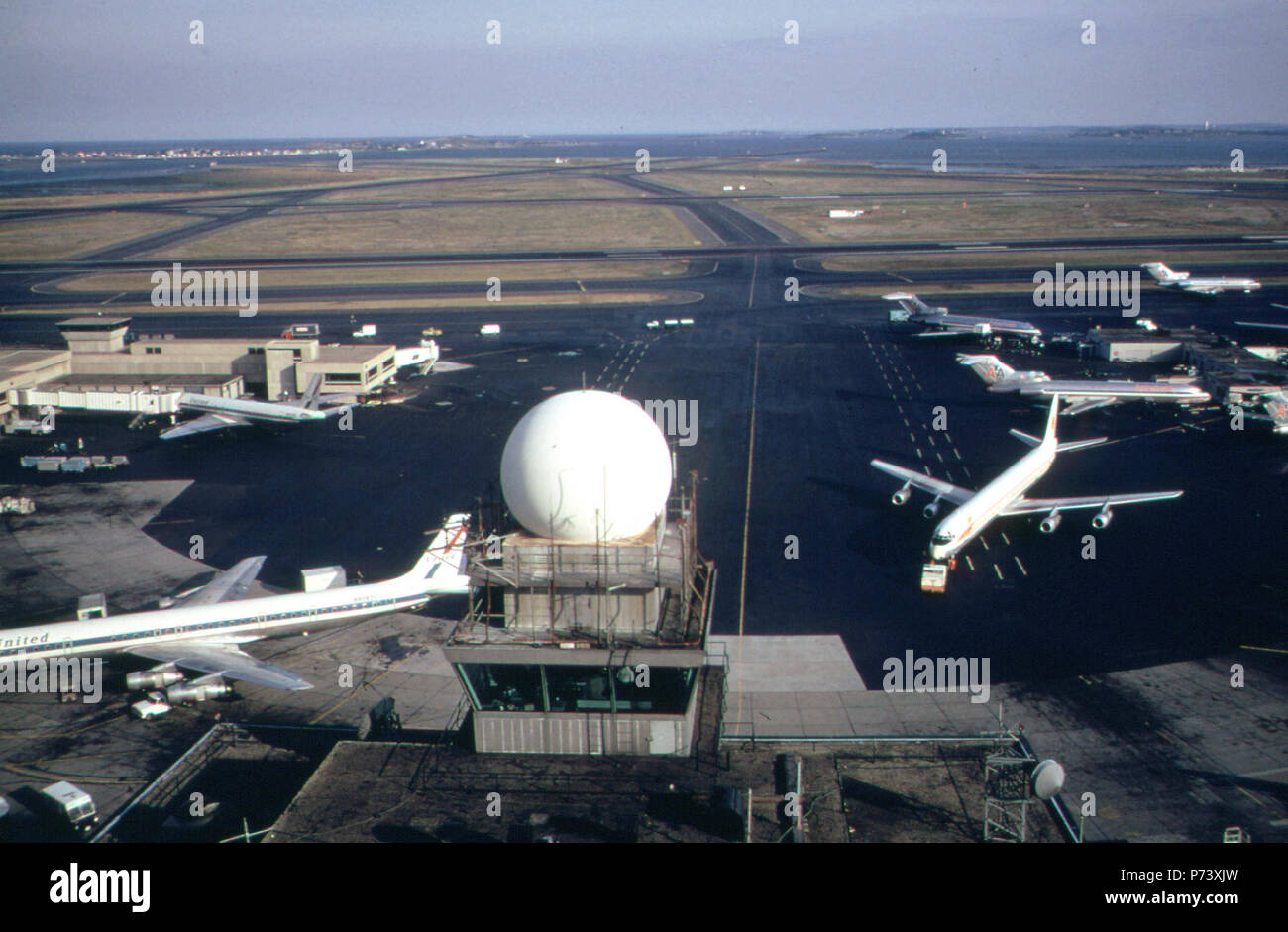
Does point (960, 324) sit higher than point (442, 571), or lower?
higher

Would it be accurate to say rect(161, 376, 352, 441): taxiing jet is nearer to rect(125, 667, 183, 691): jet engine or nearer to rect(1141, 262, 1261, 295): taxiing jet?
rect(125, 667, 183, 691): jet engine

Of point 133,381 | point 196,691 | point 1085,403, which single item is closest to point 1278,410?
point 1085,403

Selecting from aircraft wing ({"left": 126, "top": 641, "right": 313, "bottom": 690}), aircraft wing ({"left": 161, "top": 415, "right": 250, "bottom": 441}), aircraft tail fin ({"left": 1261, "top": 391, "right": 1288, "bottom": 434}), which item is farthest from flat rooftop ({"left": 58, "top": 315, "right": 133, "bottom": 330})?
aircraft tail fin ({"left": 1261, "top": 391, "right": 1288, "bottom": 434})

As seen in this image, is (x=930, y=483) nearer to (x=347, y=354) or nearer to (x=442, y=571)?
(x=442, y=571)

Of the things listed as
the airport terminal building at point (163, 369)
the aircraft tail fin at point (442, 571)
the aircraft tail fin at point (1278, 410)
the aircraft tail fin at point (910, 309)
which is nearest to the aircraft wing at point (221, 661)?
the aircraft tail fin at point (442, 571)

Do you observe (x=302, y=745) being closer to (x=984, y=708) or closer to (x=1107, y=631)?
(x=984, y=708)
